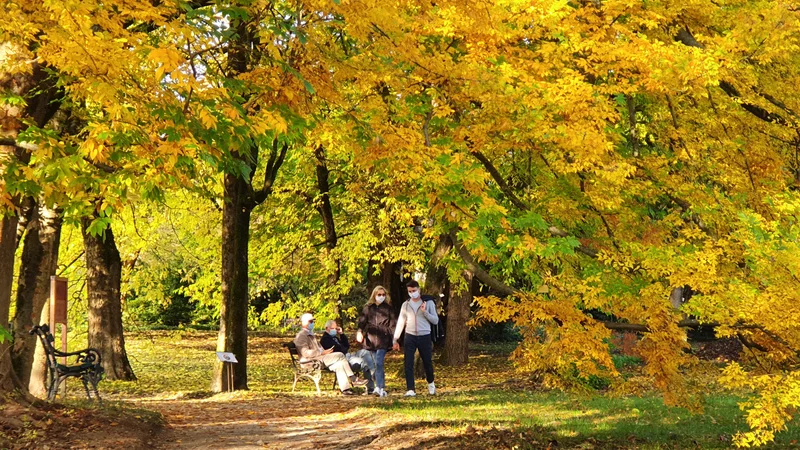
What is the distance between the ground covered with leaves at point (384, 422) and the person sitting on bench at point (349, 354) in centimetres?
66

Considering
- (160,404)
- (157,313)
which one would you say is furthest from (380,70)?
(157,313)

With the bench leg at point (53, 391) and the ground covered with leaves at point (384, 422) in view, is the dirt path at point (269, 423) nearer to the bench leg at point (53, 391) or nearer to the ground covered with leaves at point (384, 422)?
the ground covered with leaves at point (384, 422)

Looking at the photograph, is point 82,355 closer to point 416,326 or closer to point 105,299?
point 416,326

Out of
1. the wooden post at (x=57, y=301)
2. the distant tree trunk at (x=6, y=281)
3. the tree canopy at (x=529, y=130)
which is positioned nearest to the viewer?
the tree canopy at (x=529, y=130)

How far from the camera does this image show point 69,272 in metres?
24.3

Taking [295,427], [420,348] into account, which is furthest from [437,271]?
[295,427]

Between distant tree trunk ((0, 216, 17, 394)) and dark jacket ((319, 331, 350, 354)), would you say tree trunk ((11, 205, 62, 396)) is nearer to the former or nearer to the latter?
distant tree trunk ((0, 216, 17, 394))

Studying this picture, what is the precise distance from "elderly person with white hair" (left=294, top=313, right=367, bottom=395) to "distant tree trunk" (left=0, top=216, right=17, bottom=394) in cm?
621

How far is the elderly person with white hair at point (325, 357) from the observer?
655 inches

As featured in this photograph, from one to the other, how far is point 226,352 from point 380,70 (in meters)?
7.78

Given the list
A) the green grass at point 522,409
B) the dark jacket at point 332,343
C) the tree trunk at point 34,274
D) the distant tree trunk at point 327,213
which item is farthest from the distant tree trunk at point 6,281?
the distant tree trunk at point 327,213

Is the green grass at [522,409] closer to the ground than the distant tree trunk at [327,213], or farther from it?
closer to the ground

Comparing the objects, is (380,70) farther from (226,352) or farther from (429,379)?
(226,352)

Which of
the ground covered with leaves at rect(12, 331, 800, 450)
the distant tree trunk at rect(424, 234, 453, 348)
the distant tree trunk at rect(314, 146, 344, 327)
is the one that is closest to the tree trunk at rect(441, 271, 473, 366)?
the distant tree trunk at rect(424, 234, 453, 348)
